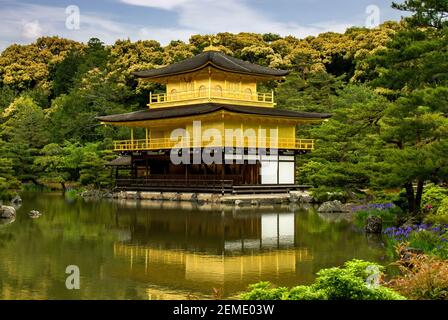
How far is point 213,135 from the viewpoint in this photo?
35.5 m

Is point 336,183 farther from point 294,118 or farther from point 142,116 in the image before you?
point 142,116

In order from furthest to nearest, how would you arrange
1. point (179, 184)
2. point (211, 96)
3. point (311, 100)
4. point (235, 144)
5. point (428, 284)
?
point (311, 100), point (211, 96), point (179, 184), point (235, 144), point (428, 284)

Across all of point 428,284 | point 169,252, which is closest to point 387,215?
point 169,252

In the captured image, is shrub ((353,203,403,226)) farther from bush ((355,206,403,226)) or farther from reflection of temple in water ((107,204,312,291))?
reflection of temple in water ((107,204,312,291))

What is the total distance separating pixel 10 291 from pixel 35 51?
74625 mm

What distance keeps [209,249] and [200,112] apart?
19939mm

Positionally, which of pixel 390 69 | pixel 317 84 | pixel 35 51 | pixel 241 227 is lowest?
pixel 241 227

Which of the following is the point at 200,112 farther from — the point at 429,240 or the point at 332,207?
the point at 429,240

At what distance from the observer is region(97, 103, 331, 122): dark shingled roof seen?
113 ft

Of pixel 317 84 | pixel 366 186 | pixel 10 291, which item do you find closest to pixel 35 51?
pixel 317 84

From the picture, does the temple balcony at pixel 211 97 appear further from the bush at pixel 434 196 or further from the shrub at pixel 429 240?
the shrub at pixel 429 240

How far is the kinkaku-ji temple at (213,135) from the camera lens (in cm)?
3469
